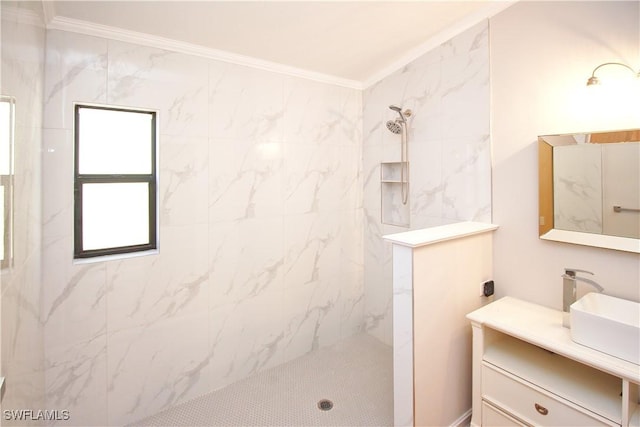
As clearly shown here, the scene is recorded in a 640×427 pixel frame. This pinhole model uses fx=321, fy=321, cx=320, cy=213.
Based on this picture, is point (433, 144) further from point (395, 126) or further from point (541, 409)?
point (541, 409)


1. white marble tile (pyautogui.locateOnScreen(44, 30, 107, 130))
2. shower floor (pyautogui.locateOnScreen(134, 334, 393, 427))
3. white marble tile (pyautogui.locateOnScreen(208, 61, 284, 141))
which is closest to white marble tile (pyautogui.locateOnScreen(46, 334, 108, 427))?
shower floor (pyautogui.locateOnScreen(134, 334, 393, 427))

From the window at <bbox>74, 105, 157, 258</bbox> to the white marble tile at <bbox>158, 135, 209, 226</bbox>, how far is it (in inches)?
4.2

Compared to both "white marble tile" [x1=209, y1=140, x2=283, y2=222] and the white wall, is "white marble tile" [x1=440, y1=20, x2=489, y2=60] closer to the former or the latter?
the white wall

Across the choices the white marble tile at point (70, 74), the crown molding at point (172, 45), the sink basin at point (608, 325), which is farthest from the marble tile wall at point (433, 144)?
the white marble tile at point (70, 74)

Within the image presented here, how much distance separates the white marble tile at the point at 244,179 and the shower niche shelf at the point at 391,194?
1022 mm

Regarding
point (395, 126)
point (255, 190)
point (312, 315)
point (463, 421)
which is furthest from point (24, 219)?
point (463, 421)

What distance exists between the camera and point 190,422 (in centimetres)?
214

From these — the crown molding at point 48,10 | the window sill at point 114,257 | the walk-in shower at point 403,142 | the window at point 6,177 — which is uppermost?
the crown molding at point 48,10

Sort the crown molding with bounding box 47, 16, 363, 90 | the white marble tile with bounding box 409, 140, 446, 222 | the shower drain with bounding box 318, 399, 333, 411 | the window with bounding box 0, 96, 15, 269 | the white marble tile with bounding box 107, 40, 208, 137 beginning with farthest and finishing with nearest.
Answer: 1. the white marble tile with bounding box 409, 140, 446, 222
2. the shower drain with bounding box 318, 399, 333, 411
3. the white marble tile with bounding box 107, 40, 208, 137
4. the crown molding with bounding box 47, 16, 363, 90
5. the window with bounding box 0, 96, 15, 269

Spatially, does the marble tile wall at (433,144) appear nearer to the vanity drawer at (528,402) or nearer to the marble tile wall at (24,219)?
the vanity drawer at (528,402)

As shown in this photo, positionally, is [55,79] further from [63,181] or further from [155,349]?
[155,349]

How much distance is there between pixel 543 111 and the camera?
2.02 m

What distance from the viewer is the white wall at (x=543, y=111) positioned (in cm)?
174

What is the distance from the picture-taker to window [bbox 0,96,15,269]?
39.3 inches
